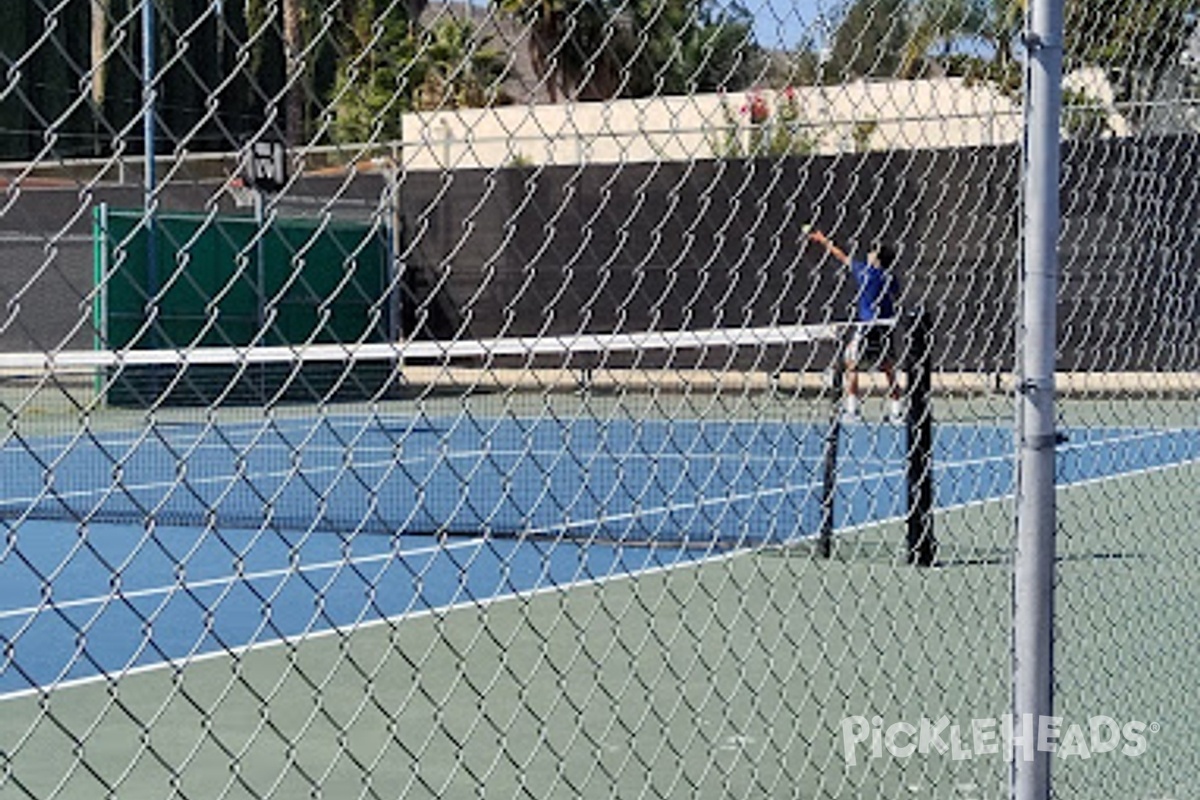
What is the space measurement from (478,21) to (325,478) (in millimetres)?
12958

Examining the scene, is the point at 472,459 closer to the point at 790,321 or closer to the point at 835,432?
the point at 790,321

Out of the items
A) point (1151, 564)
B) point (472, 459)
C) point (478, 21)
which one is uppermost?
point (478, 21)

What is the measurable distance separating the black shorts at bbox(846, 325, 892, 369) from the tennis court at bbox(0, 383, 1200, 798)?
379 mm

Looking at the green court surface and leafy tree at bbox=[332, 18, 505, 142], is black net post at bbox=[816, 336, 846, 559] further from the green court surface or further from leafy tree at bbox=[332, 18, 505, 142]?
leafy tree at bbox=[332, 18, 505, 142]

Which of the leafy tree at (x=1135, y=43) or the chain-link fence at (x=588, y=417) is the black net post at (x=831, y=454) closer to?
the chain-link fence at (x=588, y=417)

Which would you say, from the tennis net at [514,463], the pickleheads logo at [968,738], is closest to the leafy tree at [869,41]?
the tennis net at [514,463]

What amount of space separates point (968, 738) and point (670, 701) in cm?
120

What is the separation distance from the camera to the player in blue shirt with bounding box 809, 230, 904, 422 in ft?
22.9

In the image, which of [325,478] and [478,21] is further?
[325,478]

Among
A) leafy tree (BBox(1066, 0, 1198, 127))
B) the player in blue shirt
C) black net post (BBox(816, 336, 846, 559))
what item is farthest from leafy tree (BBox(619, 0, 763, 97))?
black net post (BBox(816, 336, 846, 559))

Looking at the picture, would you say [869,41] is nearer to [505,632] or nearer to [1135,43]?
[1135,43]

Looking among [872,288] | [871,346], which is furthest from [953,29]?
[871,346]

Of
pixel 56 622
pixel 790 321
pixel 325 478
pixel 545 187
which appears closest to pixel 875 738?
pixel 56 622

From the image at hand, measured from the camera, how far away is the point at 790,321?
70.5ft
